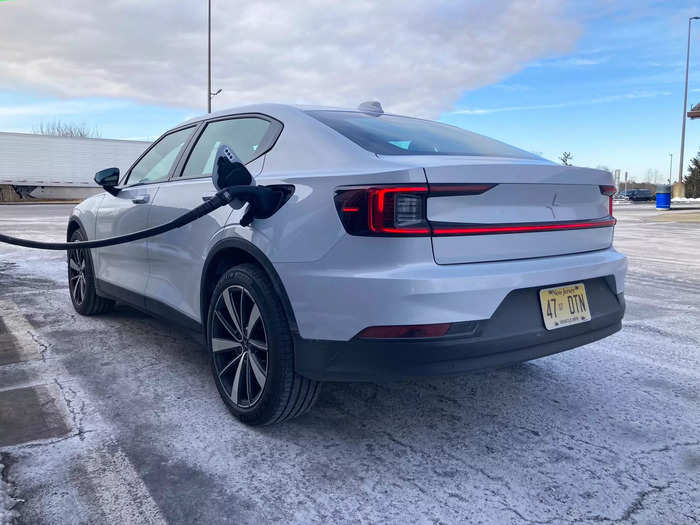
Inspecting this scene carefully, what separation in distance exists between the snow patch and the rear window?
6.41 ft

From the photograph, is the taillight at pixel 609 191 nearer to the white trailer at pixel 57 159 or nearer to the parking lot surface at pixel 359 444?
the parking lot surface at pixel 359 444

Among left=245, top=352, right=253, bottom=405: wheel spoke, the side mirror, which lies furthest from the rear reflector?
the side mirror

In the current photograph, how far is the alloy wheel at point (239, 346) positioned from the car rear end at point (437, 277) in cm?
32

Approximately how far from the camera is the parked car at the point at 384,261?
231 cm

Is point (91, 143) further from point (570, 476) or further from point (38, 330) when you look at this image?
point (570, 476)

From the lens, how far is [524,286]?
2.46 metres

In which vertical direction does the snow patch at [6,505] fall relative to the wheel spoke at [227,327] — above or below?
below

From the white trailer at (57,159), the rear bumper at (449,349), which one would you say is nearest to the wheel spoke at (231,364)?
the rear bumper at (449,349)

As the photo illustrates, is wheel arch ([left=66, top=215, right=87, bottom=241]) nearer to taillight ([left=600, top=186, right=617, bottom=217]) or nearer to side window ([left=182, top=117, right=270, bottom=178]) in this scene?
side window ([left=182, top=117, right=270, bottom=178])

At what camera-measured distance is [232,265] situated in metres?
3.04

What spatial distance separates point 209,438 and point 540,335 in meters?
1.55

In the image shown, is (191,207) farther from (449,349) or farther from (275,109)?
(449,349)

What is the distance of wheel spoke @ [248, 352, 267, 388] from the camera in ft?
9.03

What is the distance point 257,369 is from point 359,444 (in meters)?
0.58
